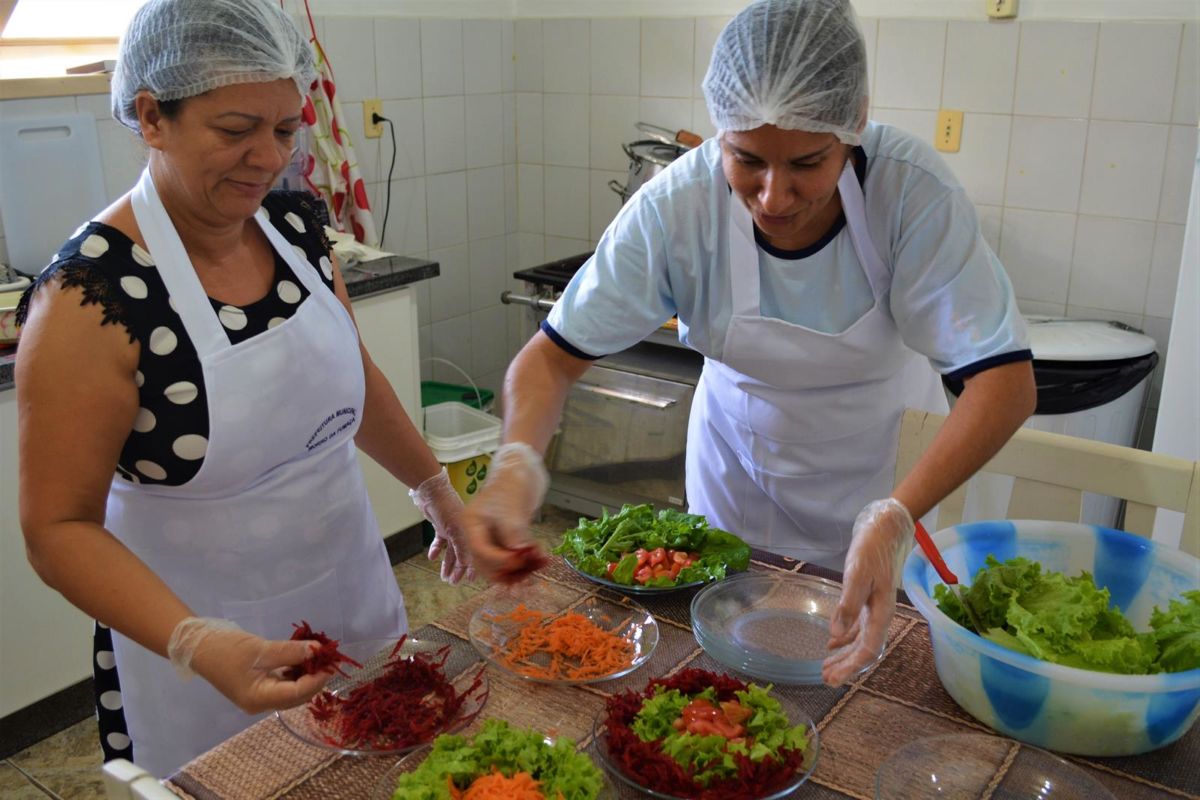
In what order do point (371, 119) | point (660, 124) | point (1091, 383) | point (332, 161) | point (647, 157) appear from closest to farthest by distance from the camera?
point (1091, 383) < point (332, 161) < point (647, 157) < point (371, 119) < point (660, 124)

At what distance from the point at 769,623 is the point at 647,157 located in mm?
2108

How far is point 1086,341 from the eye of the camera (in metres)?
2.66

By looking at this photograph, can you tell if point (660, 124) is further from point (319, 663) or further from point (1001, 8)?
point (319, 663)

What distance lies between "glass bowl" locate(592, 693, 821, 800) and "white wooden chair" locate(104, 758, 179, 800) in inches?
16.5

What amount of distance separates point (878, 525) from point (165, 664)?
963mm

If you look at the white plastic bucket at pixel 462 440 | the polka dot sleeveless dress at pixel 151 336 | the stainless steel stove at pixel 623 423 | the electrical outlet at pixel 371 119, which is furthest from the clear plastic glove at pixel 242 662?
the electrical outlet at pixel 371 119

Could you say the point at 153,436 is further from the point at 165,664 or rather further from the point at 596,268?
the point at 596,268

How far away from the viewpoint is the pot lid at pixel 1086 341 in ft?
8.48

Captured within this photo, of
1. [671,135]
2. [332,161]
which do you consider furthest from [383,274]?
[671,135]

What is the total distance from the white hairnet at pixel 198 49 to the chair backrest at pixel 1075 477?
3.53 feet

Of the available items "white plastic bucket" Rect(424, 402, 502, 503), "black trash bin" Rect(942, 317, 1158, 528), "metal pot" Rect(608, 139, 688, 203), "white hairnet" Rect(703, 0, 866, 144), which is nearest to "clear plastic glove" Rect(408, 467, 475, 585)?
"white hairnet" Rect(703, 0, 866, 144)

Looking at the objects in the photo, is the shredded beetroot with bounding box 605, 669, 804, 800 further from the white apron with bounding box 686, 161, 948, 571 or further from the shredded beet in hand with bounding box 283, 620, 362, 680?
the white apron with bounding box 686, 161, 948, 571

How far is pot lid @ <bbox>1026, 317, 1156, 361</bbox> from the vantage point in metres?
2.59

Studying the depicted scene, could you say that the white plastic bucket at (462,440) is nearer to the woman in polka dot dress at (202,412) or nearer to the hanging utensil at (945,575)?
the woman in polka dot dress at (202,412)
